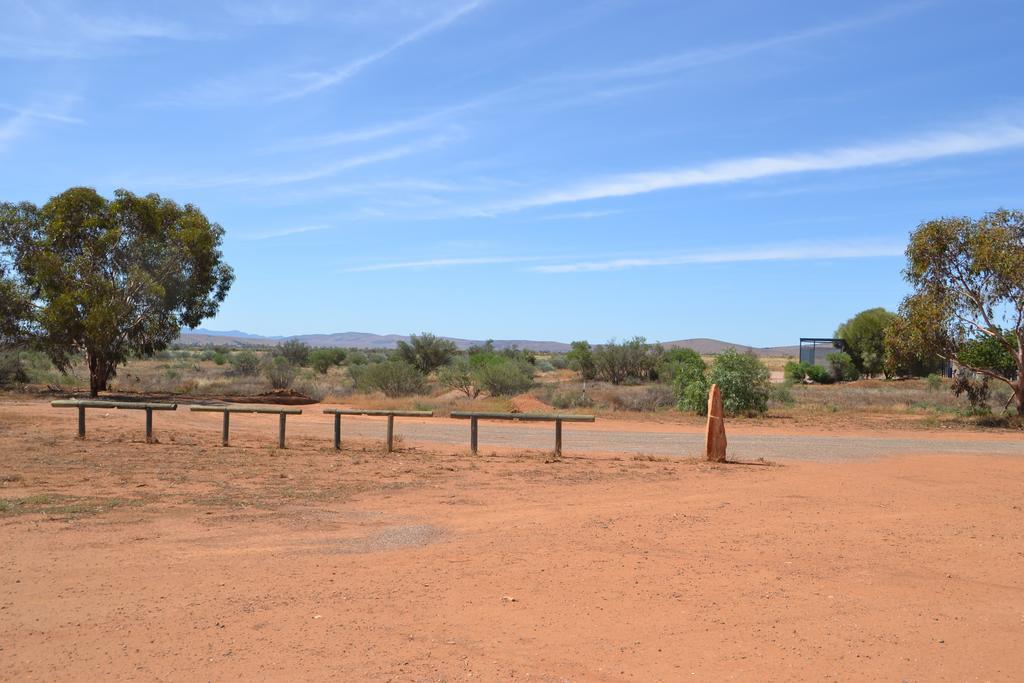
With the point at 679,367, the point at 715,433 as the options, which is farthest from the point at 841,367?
the point at 715,433

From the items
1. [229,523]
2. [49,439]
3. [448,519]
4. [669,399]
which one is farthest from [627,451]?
[669,399]

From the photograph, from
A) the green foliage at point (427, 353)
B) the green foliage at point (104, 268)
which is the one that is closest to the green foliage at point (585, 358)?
the green foliage at point (427, 353)

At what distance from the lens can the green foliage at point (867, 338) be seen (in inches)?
2210

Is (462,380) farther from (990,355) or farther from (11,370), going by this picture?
(990,355)

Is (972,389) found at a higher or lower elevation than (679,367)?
lower

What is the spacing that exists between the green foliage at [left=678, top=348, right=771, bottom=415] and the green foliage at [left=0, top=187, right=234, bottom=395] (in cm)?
1675

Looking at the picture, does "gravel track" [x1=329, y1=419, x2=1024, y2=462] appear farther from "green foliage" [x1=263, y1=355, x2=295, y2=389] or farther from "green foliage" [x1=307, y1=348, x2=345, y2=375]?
"green foliage" [x1=307, y1=348, x2=345, y2=375]

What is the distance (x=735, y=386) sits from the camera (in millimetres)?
27062

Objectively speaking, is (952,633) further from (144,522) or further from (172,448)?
(172,448)

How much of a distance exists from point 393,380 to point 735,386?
42.2 ft

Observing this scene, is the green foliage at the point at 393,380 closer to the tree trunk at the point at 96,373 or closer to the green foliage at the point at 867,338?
the tree trunk at the point at 96,373

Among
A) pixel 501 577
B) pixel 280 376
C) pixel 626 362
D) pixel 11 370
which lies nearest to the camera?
pixel 501 577

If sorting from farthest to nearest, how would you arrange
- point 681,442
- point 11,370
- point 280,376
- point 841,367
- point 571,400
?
point 841,367, point 280,376, point 11,370, point 571,400, point 681,442

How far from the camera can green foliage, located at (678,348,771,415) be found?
27.1 metres
